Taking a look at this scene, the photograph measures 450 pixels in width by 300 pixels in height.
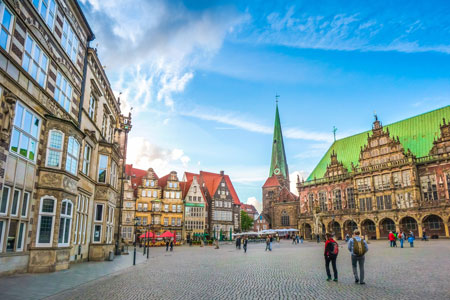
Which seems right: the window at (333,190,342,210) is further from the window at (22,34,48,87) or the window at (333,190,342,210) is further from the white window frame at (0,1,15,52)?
the white window frame at (0,1,15,52)

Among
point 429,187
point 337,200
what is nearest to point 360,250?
point 429,187

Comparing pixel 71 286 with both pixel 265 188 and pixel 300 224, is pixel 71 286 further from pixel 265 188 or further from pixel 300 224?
pixel 265 188

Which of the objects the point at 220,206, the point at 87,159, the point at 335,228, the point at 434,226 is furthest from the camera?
the point at 220,206

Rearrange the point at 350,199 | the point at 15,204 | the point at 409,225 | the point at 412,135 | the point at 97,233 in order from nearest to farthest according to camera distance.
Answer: the point at 15,204
the point at 97,233
the point at 409,225
the point at 412,135
the point at 350,199

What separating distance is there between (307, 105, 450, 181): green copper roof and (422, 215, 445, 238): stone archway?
33.9 ft

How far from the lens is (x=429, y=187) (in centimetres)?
4928

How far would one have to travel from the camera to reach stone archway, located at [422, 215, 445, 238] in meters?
46.9

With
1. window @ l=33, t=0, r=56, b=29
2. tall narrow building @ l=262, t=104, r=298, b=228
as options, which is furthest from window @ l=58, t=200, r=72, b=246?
tall narrow building @ l=262, t=104, r=298, b=228

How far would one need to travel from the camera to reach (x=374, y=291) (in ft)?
29.2

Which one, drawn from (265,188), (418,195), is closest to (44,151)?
(418,195)

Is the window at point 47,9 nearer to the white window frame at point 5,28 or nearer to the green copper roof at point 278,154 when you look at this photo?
the white window frame at point 5,28

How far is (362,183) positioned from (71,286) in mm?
56938

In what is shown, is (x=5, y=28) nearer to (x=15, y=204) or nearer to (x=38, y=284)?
(x=15, y=204)

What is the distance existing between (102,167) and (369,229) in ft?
164
